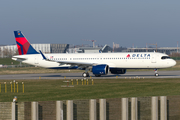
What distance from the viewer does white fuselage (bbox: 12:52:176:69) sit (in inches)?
2061

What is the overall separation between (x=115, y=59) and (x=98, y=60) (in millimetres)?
3183

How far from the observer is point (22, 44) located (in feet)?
190

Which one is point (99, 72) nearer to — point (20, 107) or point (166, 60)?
point (166, 60)

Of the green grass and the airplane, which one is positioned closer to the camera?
the green grass

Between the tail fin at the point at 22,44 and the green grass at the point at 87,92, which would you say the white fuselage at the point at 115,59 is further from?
the green grass at the point at 87,92

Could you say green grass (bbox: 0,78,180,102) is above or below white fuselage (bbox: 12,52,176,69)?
below

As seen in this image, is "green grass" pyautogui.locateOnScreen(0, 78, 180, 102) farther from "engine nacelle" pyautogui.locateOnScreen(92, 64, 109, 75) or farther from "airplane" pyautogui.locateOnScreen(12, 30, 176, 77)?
"airplane" pyautogui.locateOnScreen(12, 30, 176, 77)

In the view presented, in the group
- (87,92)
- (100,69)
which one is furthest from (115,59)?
(87,92)

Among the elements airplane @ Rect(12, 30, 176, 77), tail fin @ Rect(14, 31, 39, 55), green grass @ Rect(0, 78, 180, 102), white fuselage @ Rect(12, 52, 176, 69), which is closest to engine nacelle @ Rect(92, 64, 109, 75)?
airplane @ Rect(12, 30, 176, 77)

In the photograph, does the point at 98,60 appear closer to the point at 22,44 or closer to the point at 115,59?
the point at 115,59

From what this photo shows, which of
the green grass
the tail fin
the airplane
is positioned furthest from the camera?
the tail fin

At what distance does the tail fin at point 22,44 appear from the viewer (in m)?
58.0

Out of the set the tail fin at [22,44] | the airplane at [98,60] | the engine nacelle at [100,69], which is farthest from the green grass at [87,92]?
the tail fin at [22,44]

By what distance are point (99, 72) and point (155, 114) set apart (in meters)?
31.8
